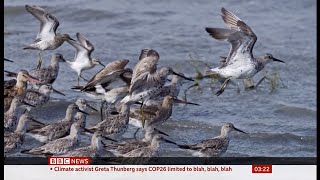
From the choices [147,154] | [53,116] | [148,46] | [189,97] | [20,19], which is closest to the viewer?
[147,154]

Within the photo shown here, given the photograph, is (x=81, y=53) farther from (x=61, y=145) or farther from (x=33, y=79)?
(x=61, y=145)

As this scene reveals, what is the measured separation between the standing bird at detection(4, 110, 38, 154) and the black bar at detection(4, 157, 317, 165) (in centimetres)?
8

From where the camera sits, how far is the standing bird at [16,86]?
10891 mm

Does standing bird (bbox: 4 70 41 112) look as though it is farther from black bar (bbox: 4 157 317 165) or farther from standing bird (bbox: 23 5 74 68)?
black bar (bbox: 4 157 317 165)

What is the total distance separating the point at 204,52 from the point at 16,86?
2981mm

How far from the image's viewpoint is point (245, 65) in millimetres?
10469

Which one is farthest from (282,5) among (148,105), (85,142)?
(85,142)

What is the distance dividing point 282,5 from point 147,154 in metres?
5.86

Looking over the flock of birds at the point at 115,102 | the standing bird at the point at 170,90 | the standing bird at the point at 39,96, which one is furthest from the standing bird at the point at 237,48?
the standing bird at the point at 39,96

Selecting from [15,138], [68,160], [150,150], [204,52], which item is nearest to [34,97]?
[15,138]

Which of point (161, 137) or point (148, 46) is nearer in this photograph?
point (161, 137)

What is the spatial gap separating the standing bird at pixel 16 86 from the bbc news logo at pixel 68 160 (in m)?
1.66

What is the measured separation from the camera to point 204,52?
13406mm

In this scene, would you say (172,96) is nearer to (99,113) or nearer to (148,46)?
(99,113)
